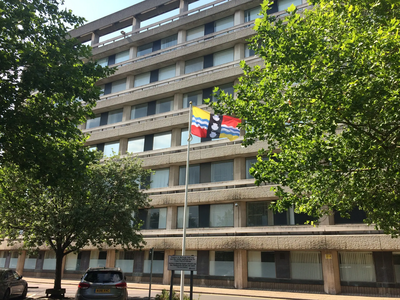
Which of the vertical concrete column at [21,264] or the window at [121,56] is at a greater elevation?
the window at [121,56]

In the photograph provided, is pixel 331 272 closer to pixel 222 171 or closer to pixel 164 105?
pixel 222 171

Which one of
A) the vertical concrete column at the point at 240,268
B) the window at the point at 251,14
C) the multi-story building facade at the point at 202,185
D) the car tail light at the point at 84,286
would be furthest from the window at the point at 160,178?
the car tail light at the point at 84,286

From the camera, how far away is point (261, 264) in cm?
2420

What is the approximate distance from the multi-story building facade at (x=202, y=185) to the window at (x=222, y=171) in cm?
9

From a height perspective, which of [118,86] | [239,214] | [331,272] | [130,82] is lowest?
[331,272]

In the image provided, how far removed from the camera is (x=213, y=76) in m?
29.8

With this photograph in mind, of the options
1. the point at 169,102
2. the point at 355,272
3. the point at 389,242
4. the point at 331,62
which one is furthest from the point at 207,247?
the point at 331,62

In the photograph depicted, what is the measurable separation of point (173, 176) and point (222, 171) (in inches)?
179

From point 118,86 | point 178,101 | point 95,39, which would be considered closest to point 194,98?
point 178,101

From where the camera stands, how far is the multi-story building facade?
71.4 ft

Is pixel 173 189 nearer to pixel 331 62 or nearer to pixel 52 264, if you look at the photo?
pixel 52 264

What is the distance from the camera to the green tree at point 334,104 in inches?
394

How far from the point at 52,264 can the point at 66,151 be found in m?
25.7

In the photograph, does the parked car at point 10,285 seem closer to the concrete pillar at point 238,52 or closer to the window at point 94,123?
the window at point 94,123
